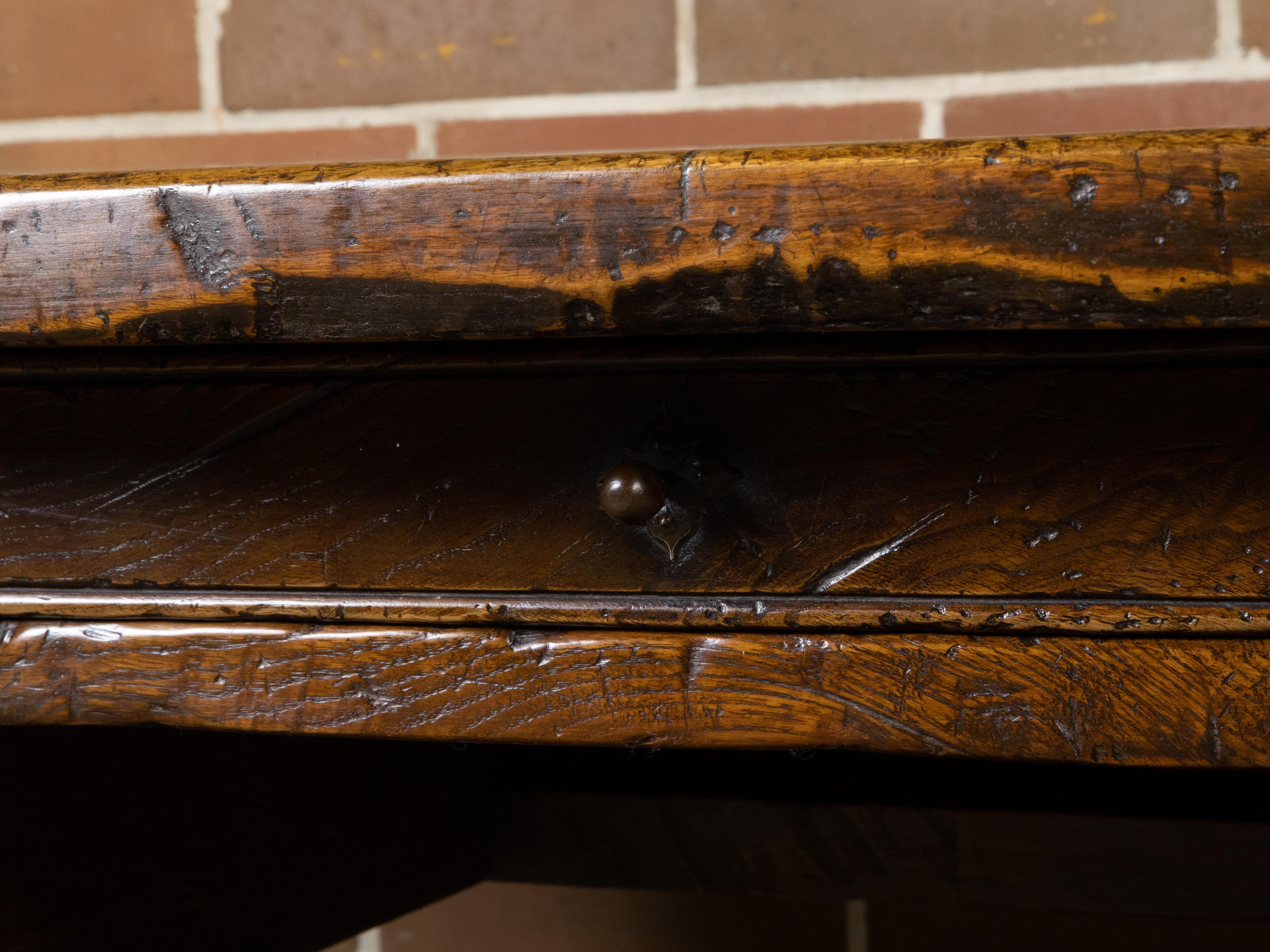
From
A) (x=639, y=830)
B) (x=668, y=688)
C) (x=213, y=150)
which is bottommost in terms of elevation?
(x=639, y=830)

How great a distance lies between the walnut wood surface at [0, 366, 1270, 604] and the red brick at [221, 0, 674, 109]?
0.54m

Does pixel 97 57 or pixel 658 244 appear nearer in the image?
pixel 658 244

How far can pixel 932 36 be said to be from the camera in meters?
0.72

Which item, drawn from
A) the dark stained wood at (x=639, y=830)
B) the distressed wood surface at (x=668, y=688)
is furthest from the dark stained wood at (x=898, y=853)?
the distressed wood surface at (x=668, y=688)

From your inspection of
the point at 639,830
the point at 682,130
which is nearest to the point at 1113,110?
the point at 682,130

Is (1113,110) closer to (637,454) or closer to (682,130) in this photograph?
(682,130)

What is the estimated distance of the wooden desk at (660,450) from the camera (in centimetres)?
25

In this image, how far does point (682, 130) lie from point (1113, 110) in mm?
322

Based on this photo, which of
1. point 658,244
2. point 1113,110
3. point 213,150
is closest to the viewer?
point 658,244

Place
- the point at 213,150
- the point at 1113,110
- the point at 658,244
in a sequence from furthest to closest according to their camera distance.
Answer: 1. the point at 213,150
2. the point at 1113,110
3. the point at 658,244

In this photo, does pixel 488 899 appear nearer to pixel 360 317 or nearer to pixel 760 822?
pixel 760 822

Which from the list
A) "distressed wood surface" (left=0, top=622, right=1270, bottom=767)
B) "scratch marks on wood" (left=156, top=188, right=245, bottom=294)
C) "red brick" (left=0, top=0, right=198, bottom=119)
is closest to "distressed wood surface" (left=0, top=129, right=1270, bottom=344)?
"scratch marks on wood" (left=156, top=188, right=245, bottom=294)

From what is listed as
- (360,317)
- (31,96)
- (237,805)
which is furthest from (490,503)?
(31,96)

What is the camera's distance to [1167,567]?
0.28 m
